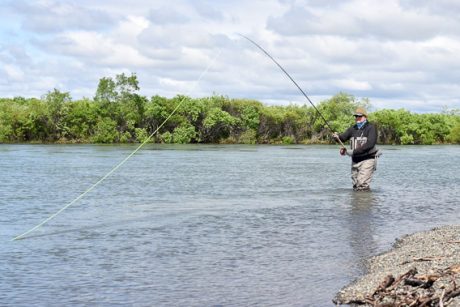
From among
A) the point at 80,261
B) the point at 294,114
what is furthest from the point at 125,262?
the point at 294,114

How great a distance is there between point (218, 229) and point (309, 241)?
6.85 feet

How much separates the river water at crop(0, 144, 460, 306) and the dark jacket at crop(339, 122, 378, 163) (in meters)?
1.16

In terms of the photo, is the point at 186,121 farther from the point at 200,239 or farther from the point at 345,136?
the point at 200,239

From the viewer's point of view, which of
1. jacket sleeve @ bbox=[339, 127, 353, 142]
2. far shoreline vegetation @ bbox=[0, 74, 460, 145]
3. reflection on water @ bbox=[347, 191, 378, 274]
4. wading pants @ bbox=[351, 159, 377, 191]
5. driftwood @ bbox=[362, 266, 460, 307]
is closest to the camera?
driftwood @ bbox=[362, 266, 460, 307]

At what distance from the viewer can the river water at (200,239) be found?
8.32 m

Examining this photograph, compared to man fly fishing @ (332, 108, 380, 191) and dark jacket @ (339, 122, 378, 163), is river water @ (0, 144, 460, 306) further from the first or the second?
dark jacket @ (339, 122, 378, 163)

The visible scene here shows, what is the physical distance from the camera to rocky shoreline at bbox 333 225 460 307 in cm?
691

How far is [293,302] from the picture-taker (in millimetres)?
7770

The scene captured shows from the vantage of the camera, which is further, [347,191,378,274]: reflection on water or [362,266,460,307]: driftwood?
[347,191,378,274]: reflection on water

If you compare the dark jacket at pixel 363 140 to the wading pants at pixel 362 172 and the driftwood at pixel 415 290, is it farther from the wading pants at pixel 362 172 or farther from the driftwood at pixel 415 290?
the driftwood at pixel 415 290

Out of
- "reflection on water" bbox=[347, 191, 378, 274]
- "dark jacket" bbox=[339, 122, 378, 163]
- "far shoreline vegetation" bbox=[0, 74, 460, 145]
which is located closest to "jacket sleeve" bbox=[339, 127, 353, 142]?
"dark jacket" bbox=[339, 122, 378, 163]

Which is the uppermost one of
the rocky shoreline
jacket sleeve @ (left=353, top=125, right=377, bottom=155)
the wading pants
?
jacket sleeve @ (left=353, top=125, right=377, bottom=155)

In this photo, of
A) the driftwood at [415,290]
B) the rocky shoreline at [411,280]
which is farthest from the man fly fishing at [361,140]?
the driftwood at [415,290]

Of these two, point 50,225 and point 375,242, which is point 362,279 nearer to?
point 375,242
